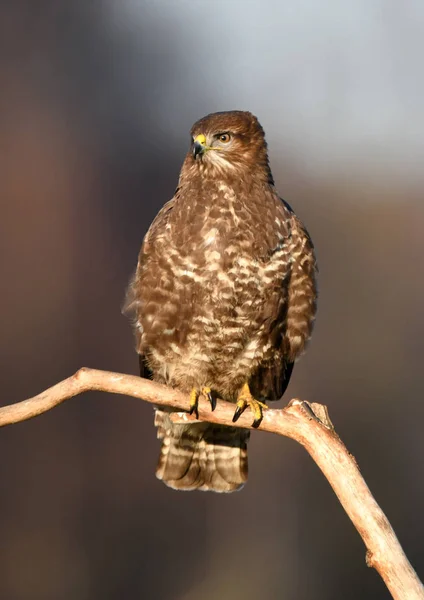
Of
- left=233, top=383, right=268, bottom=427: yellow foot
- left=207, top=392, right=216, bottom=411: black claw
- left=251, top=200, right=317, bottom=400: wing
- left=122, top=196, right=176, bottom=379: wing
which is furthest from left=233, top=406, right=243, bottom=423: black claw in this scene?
left=122, top=196, right=176, bottom=379: wing

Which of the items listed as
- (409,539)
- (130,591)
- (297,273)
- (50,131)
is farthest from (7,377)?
(297,273)

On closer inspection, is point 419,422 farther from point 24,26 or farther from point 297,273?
point 297,273

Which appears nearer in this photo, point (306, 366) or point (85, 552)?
point (85, 552)

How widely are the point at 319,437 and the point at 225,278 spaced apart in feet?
3.24

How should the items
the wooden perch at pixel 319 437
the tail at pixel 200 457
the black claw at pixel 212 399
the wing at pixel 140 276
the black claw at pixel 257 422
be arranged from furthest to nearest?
the tail at pixel 200 457 → the wing at pixel 140 276 → the black claw at pixel 212 399 → the black claw at pixel 257 422 → the wooden perch at pixel 319 437

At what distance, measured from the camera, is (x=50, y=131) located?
13.8m

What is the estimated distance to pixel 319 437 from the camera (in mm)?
3744

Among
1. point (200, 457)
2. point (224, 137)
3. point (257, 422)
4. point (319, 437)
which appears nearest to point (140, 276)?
point (224, 137)

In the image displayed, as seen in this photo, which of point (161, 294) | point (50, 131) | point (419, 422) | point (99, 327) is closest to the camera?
point (161, 294)

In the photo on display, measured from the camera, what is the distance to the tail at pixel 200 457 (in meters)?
5.07

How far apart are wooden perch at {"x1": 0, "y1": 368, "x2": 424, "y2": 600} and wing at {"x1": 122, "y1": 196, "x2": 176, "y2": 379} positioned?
447mm

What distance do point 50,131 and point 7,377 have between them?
13.8ft

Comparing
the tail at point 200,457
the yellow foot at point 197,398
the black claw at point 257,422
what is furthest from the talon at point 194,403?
the tail at point 200,457

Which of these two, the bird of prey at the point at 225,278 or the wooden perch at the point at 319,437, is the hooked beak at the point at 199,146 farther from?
the wooden perch at the point at 319,437
